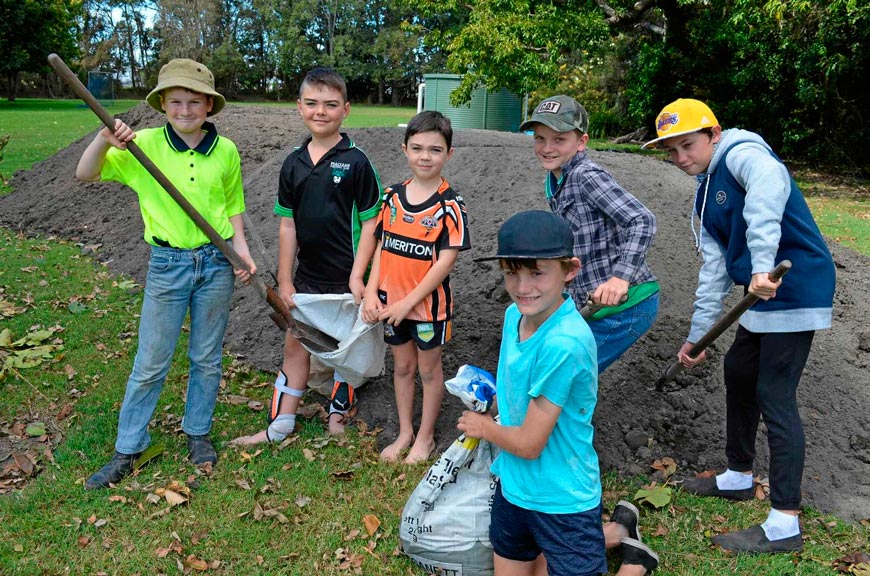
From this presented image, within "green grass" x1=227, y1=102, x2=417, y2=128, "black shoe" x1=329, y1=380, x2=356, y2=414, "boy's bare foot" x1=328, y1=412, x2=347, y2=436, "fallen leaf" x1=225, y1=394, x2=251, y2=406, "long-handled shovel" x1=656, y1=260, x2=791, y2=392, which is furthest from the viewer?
"green grass" x1=227, y1=102, x2=417, y2=128

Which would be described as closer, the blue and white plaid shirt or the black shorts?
the blue and white plaid shirt

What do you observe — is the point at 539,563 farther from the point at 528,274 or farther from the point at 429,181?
the point at 429,181

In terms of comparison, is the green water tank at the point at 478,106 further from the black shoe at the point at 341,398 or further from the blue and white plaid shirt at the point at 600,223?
the blue and white plaid shirt at the point at 600,223

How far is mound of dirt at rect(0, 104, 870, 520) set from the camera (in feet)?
13.3

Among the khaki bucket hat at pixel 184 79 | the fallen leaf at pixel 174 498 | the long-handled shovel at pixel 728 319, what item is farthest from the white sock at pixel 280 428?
the long-handled shovel at pixel 728 319

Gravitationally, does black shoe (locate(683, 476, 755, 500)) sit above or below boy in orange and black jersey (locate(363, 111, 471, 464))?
below

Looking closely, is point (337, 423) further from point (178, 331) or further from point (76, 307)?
point (76, 307)

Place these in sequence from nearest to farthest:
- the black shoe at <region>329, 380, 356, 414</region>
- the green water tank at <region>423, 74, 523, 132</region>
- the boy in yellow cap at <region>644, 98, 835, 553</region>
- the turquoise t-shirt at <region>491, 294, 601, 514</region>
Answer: the turquoise t-shirt at <region>491, 294, 601, 514</region> < the boy in yellow cap at <region>644, 98, 835, 553</region> < the black shoe at <region>329, 380, 356, 414</region> < the green water tank at <region>423, 74, 523, 132</region>

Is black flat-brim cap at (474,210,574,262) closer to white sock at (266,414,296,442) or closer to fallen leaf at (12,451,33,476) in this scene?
white sock at (266,414,296,442)

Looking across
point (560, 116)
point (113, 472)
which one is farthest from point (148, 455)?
point (560, 116)

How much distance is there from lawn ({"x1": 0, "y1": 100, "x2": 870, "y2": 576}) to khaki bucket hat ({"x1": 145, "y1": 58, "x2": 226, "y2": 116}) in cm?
199

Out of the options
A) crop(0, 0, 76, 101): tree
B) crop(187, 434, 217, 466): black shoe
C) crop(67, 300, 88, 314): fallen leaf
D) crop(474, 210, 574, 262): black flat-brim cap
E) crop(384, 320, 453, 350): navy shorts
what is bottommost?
crop(187, 434, 217, 466): black shoe

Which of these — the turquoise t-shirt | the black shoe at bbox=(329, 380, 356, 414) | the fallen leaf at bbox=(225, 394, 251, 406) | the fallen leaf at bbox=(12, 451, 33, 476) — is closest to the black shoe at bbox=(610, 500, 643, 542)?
the turquoise t-shirt

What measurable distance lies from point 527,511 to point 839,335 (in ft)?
12.5
